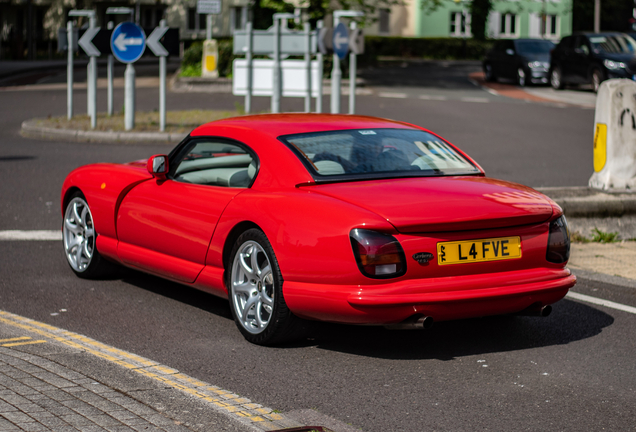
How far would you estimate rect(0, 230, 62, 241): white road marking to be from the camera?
28.2 feet

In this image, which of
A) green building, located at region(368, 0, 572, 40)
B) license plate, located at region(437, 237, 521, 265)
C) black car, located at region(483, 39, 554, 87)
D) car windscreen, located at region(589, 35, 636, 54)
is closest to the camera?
license plate, located at region(437, 237, 521, 265)

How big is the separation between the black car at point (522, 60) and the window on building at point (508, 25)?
1375 inches

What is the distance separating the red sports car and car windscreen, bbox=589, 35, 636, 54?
81.3 feet

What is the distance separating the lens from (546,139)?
1819 cm

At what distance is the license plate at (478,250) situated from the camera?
488 centimetres

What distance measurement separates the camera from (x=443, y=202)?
4.94 m

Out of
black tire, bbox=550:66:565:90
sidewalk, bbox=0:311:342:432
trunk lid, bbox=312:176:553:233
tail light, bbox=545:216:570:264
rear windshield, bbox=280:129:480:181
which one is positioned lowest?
sidewalk, bbox=0:311:342:432

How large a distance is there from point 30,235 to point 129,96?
28.7 ft

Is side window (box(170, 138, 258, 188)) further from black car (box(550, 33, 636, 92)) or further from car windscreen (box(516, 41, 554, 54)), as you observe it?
car windscreen (box(516, 41, 554, 54))

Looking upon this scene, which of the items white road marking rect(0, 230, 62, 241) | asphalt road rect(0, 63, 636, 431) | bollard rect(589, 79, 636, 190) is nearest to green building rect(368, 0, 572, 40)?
bollard rect(589, 79, 636, 190)

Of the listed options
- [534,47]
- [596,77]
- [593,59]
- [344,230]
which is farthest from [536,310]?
[534,47]

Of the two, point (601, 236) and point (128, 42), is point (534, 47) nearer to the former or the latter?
point (128, 42)

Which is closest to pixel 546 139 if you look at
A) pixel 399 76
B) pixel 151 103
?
pixel 151 103

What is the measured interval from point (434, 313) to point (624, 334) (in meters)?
1.50
